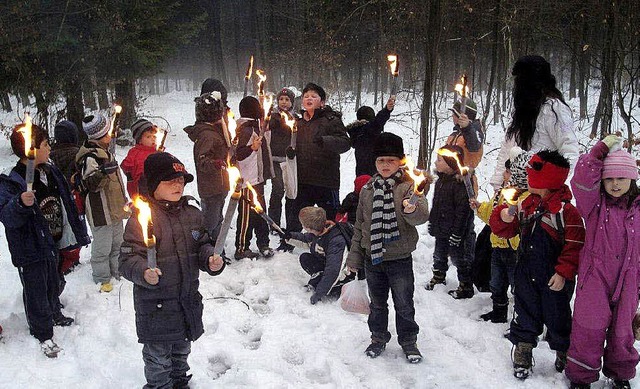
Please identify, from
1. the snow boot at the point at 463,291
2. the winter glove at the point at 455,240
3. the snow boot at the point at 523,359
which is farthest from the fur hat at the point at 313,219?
the snow boot at the point at 523,359

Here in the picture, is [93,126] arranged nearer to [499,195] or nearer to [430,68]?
[499,195]

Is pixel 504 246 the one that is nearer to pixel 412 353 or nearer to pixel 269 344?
pixel 412 353

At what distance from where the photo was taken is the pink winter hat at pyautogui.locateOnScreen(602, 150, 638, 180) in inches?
128

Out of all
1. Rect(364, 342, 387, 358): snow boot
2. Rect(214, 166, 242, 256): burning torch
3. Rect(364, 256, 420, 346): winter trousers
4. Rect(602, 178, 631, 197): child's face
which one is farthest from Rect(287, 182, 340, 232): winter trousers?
Rect(214, 166, 242, 256): burning torch

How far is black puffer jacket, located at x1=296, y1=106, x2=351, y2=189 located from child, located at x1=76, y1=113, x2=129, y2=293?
224 centimetres

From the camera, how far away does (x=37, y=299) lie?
169 inches

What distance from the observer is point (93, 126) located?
5207 mm

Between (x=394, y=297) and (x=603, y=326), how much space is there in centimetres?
157

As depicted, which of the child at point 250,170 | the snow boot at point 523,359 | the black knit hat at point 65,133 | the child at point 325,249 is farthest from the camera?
the child at point 250,170

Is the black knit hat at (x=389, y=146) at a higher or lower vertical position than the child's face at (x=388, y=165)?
higher

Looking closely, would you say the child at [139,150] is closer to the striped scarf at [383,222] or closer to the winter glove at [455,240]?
the striped scarf at [383,222]

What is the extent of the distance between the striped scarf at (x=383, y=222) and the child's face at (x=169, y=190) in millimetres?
1600

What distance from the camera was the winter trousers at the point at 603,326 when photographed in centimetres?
338

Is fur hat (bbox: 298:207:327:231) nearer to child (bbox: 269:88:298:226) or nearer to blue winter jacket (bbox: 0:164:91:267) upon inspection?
child (bbox: 269:88:298:226)
